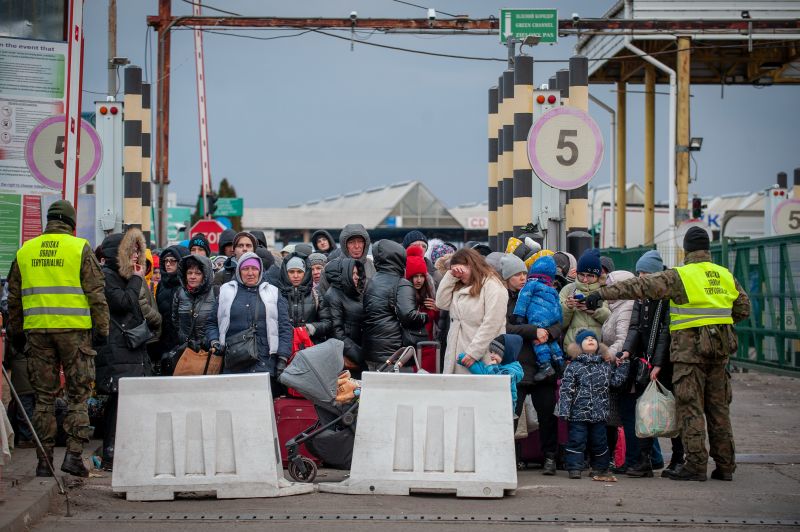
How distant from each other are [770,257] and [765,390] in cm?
193

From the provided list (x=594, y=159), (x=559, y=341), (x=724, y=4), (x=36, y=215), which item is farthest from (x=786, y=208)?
(x=36, y=215)

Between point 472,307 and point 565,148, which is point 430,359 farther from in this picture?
point 565,148

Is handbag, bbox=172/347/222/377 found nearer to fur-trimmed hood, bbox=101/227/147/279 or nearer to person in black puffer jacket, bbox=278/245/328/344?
fur-trimmed hood, bbox=101/227/147/279

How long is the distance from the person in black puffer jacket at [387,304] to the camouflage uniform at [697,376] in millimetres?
1888

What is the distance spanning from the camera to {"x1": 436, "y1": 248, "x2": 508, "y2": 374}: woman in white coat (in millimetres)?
10309

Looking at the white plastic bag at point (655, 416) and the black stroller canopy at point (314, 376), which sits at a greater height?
the black stroller canopy at point (314, 376)

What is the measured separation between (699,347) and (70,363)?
194 inches

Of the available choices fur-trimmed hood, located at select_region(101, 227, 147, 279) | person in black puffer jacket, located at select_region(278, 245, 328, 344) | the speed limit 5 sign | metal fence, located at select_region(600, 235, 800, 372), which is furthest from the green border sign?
fur-trimmed hood, located at select_region(101, 227, 147, 279)

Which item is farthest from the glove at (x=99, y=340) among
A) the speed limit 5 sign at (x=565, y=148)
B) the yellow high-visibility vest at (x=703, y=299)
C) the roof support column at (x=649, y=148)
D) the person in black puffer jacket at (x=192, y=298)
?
the roof support column at (x=649, y=148)

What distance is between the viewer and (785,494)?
9.69 m

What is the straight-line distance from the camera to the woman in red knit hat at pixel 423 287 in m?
11.9

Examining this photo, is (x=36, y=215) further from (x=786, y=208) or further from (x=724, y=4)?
(x=724, y=4)

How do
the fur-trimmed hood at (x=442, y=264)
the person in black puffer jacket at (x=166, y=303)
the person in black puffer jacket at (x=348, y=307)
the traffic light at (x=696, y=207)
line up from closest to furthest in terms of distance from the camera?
the person in black puffer jacket at (x=348, y=307)
the person in black puffer jacket at (x=166, y=303)
the fur-trimmed hood at (x=442, y=264)
the traffic light at (x=696, y=207)

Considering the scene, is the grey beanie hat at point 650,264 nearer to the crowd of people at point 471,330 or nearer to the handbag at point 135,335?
the crowd of people at point 471,330
